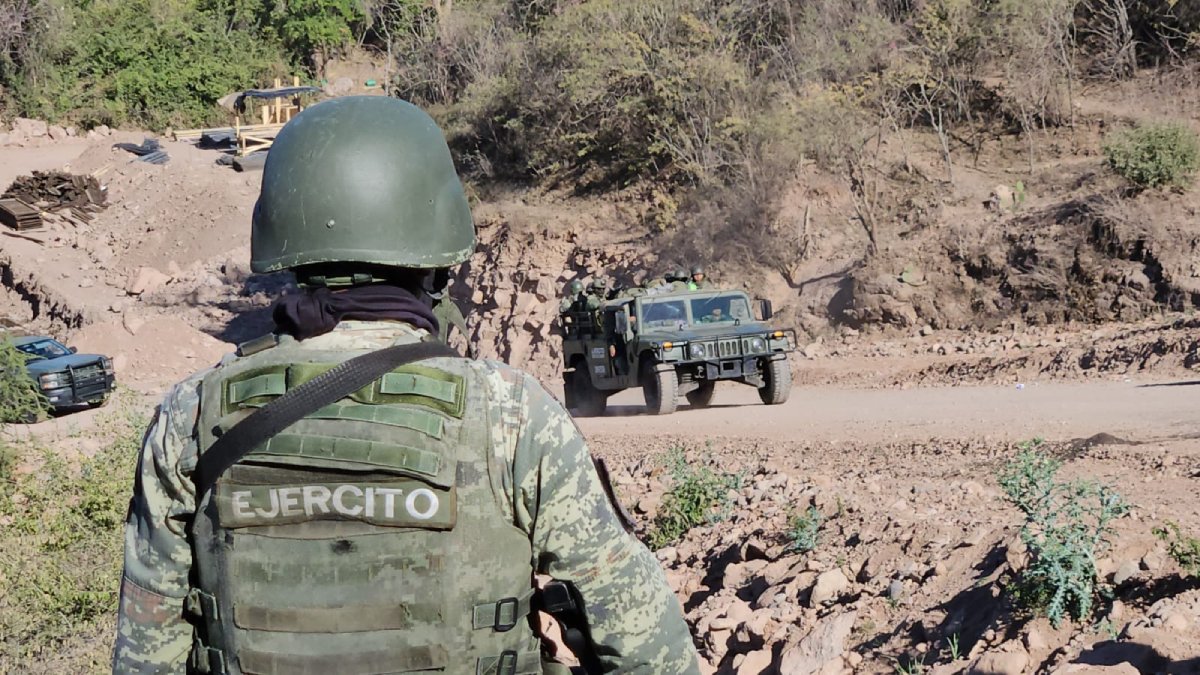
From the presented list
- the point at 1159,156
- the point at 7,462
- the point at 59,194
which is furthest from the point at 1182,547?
the point at 59,194

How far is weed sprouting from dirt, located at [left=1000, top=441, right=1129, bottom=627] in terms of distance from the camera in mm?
4699

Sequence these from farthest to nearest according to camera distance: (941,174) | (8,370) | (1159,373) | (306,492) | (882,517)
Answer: (941,174) → (8,370) → (1159,373) → (882,517) → (306,492)

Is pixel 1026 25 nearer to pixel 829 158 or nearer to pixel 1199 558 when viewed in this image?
pixel 829 158

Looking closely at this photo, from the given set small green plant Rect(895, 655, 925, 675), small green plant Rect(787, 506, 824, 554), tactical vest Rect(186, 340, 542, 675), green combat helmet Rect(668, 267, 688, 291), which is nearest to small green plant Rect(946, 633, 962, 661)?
small green plant Rect(895, 655, 925, 675)

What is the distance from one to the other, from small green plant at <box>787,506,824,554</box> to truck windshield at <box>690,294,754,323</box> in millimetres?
7825

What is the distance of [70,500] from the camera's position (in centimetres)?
968

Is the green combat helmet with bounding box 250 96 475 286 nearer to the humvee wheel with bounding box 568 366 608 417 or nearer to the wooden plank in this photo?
the humvee wheel with bounding box 568 366 608 417

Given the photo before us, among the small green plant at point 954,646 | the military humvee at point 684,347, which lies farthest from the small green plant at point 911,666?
the military humvee at point 684,347

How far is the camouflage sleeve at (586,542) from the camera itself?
83.2 inches

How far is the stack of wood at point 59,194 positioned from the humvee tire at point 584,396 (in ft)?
75.8

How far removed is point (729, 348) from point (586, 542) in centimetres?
1235

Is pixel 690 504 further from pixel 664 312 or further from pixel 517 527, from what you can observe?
pixel 664 312

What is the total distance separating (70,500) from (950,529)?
642cm

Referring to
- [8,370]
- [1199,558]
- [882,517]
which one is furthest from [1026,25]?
[1199,558]
